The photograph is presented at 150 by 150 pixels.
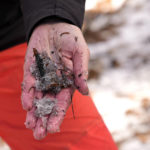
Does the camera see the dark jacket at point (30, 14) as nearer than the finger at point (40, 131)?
No

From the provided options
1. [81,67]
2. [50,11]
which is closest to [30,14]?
[50,11]

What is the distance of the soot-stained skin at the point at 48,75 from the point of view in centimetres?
111

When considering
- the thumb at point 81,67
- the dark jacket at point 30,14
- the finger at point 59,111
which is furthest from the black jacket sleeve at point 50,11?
the finger at point 59,111

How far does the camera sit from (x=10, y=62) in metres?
1.40

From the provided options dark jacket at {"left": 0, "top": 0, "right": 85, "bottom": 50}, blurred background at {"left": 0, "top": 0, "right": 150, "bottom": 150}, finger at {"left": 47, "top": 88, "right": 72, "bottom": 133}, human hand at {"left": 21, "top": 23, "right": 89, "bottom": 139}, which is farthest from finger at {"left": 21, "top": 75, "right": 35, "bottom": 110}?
blurred background at {"left": 0, "top": 0, "right": 150, "bottom": 150}

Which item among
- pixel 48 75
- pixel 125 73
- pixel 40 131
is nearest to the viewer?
pixel 40 131

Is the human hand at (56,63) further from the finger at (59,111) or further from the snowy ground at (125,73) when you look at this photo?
the snowy ground at (125,73)

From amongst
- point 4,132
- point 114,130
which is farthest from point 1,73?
point 114,130

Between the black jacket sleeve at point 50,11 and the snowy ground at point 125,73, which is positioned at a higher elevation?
the black jacket sleeve at point 50,11

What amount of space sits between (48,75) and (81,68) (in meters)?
0.17

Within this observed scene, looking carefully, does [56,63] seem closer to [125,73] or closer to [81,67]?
[81,67]

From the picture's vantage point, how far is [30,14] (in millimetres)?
1223

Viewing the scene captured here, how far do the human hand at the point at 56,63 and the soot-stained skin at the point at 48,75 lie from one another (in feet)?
0.04

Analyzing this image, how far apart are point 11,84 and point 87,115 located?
17.5 inches
